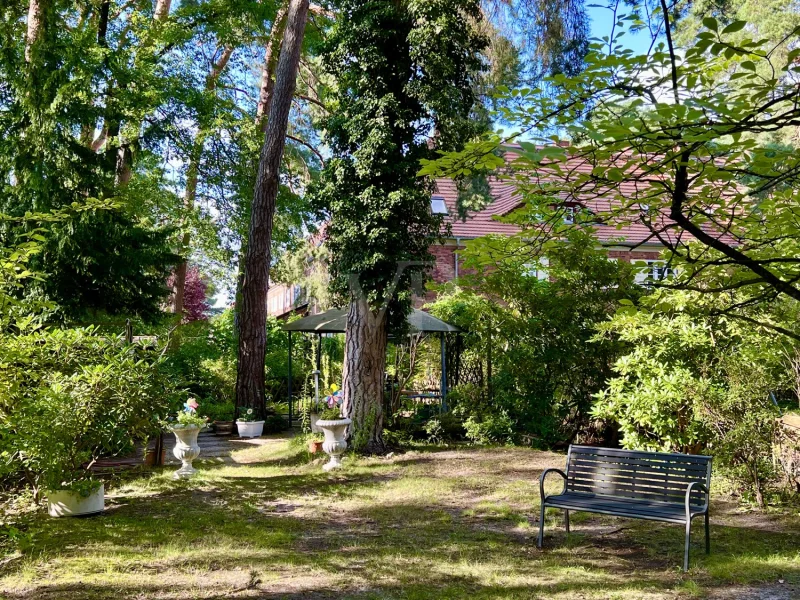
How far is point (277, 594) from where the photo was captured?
4.56 meters

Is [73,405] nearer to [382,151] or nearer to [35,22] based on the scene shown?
[382,151]

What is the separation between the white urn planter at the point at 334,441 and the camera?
9.73 meters

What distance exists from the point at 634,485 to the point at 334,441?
193 inches

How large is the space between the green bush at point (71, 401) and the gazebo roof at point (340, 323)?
18.3ft

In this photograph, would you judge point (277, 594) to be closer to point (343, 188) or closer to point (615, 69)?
point (615, 69)

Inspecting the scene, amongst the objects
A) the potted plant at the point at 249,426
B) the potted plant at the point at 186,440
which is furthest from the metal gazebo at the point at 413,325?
the potted plant at the point at 186,440

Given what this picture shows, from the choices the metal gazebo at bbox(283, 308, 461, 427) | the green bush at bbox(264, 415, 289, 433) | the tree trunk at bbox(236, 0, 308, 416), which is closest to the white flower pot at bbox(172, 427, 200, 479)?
the metal gazebo at bbox(283, 308, 461, 427)

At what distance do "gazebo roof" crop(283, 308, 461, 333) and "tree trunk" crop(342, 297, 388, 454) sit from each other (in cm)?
162

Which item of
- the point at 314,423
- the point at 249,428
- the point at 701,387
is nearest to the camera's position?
the point at 701,387

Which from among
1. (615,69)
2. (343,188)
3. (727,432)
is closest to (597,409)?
(727,432)

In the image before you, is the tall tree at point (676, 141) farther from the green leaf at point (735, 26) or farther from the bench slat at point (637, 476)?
the bench slat at point (637, 476)

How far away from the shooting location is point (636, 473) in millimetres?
5891

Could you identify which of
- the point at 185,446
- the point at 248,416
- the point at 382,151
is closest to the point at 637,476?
the point at 185,446

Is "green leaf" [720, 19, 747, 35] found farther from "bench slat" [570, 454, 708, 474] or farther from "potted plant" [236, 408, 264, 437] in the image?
"potted plant" [236, 408, 264, 437]
